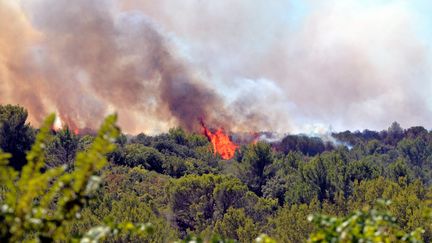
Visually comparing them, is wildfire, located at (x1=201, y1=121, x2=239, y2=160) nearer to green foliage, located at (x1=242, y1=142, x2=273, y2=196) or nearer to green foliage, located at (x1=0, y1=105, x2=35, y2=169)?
green foliage, located at (x1=242, y1=142, x2=273, y2=196)

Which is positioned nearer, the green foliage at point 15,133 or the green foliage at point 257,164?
the green foliage at point 15,133

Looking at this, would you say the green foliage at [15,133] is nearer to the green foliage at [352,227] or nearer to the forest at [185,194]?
the forest at [185,194]

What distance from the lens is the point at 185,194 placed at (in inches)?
2569

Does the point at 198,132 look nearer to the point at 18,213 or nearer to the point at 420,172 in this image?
the point at 420,172

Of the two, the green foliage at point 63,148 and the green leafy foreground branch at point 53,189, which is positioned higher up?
the green foliage at point 63,148

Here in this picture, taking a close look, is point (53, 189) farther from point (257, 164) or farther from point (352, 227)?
point (257, 164)

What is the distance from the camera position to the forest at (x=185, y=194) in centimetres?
617

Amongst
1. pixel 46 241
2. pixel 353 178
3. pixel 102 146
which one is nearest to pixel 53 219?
pixel 46 241

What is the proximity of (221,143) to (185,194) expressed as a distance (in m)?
67.4

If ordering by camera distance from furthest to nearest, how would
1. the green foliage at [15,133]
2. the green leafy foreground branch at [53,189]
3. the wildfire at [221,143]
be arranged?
the wildfire at [221,143] < the green foliage at [15,133] < the green leafy foreground branch at [53,189]

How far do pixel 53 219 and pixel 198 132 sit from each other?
12134 cm

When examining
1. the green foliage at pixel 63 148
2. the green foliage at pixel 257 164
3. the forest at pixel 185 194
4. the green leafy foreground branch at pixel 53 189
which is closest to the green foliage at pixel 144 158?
the forest at pixel 185 194

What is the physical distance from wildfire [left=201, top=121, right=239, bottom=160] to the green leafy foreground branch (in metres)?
123

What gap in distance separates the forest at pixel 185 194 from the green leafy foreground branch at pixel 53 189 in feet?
0.03
